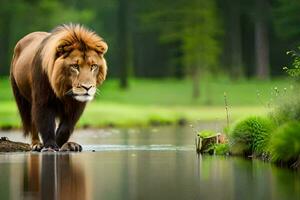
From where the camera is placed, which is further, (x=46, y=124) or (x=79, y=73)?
(x=46, y=124)

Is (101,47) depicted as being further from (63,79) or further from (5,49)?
(5,49)

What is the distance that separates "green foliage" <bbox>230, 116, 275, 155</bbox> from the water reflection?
109 inches

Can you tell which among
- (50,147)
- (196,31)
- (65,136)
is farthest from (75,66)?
(196,31)

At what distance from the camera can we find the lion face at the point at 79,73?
1767 cm

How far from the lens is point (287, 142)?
49.3 ft

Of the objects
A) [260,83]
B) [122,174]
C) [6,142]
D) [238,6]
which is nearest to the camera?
[122,174]

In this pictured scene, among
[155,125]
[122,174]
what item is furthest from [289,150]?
[155,125]

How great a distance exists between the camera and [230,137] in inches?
704

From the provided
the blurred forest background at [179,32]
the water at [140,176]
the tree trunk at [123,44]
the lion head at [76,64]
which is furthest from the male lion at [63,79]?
the tree trunk at [123,44]

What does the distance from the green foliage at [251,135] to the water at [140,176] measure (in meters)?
0.46

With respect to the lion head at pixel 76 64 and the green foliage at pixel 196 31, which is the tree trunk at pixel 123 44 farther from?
the lion head at pixel 76 64

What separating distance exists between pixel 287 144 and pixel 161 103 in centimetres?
4003

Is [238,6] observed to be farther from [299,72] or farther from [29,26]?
[299,72]

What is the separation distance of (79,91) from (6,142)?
234cm
